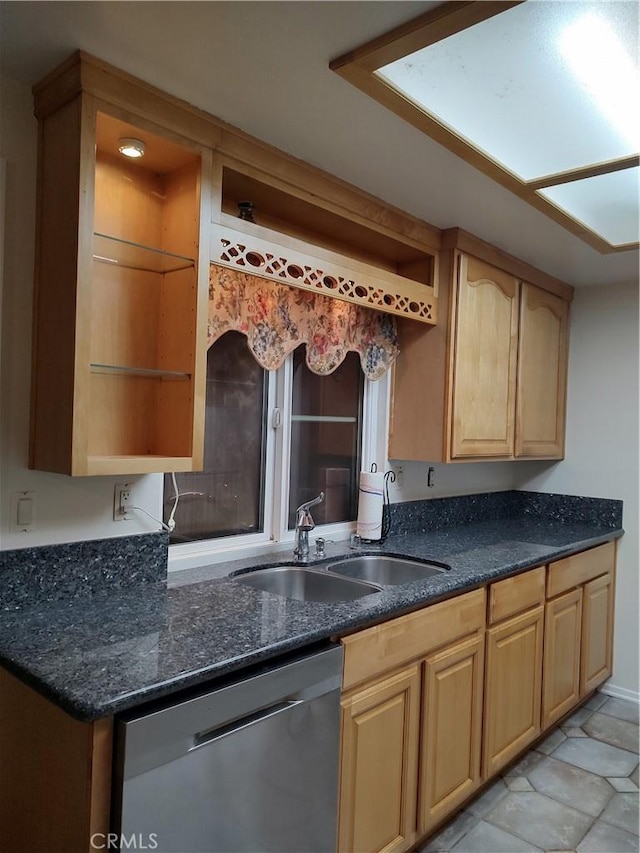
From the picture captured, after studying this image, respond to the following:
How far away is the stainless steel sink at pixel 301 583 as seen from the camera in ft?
6.97

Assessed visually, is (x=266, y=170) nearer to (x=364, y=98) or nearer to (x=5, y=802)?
(x=364, y=98)

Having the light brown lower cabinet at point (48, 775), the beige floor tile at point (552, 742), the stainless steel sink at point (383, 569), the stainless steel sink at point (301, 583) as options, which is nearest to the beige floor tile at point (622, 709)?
the beige floor tile at point (552, 742)

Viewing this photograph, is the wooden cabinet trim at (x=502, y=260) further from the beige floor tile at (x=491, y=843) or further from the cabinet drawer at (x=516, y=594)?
the beige floor tile at (x=491, y=843)

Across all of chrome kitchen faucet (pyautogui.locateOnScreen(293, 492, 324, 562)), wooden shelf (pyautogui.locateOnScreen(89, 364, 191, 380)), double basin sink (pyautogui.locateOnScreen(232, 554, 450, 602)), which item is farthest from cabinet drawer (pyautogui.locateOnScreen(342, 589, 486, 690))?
wooden shelf (pyautogui.locateOnScreen(89, 364, 191, 380))

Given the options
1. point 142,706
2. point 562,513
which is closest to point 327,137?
point 142,706

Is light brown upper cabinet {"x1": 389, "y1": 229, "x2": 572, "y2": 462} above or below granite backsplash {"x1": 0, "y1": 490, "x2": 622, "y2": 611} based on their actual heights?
above

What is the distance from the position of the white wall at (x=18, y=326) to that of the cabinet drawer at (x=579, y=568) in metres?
2.10

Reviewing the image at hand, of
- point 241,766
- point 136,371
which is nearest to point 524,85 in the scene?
point 136,371

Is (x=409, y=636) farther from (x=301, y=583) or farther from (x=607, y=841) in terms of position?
(x=607, y=841)

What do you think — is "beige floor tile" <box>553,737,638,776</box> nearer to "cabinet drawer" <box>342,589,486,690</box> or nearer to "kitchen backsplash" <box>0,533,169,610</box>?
"cabinet drawer" <box>342,589,486,690</box>

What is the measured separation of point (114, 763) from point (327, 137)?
5.54 ft

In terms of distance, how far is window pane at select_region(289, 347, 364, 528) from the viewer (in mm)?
2539

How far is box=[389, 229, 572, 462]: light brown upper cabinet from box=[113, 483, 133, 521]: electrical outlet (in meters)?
1.36

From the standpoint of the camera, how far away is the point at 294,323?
88.3 inches
